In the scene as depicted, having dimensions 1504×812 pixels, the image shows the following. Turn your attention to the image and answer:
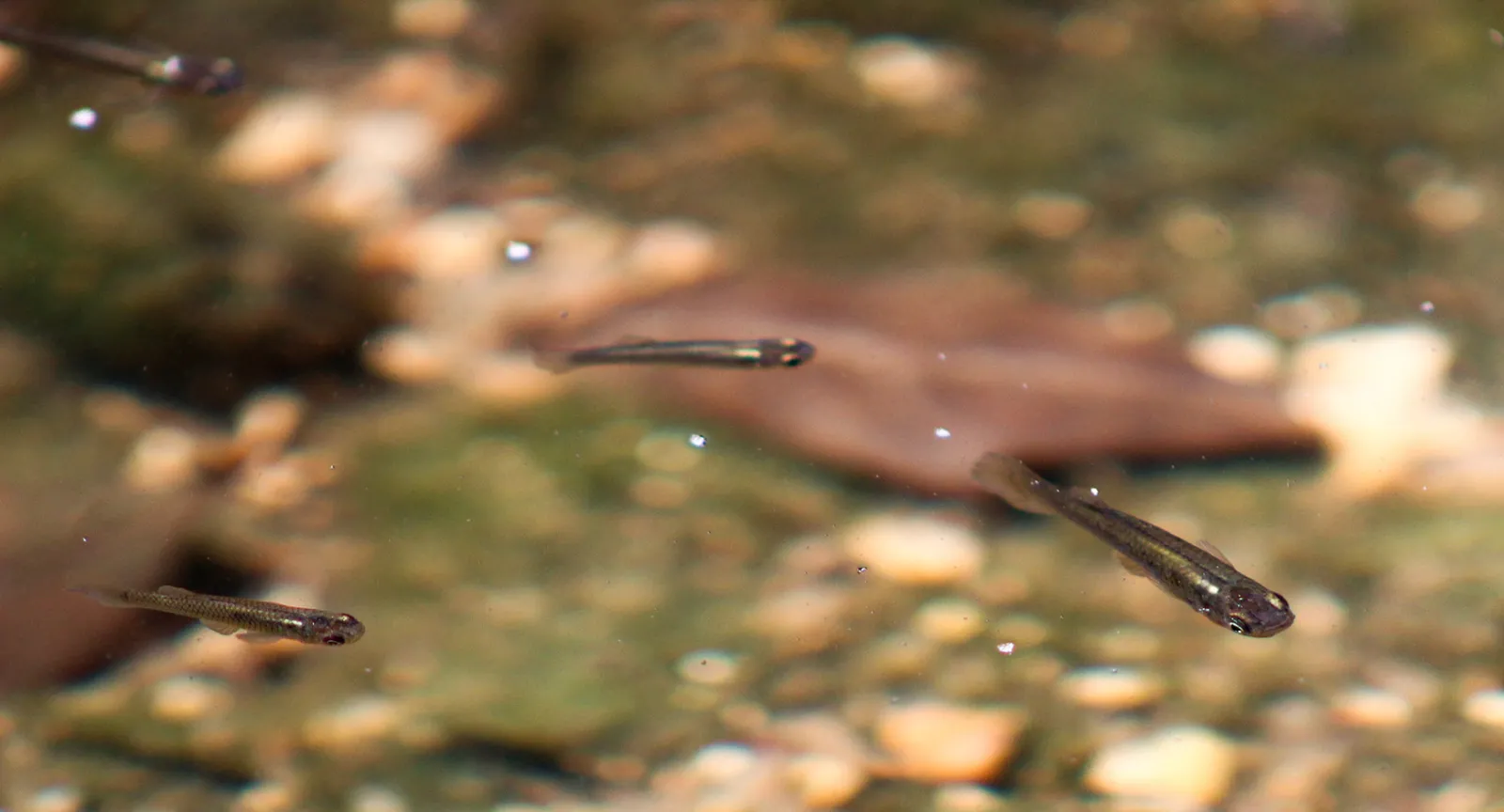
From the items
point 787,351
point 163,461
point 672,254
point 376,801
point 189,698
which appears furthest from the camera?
point 672,254

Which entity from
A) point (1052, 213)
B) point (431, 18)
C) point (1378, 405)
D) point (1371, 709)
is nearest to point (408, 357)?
point (431, 18)

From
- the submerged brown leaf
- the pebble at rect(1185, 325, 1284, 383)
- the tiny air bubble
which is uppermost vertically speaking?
the tiny air bubble

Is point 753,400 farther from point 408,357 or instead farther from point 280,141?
point 280,141

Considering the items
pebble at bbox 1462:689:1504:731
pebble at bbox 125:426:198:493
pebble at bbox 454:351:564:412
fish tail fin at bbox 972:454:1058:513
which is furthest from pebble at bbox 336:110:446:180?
pebble at bbox 1462:689:1504:731

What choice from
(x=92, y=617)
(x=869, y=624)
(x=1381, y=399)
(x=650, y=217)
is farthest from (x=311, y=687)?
(x=1381, y=399)

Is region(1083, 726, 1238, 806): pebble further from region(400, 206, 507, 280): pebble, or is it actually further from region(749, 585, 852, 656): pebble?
region(400, 206, 507, 280): pebble

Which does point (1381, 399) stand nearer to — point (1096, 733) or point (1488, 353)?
point (1488, 353)
